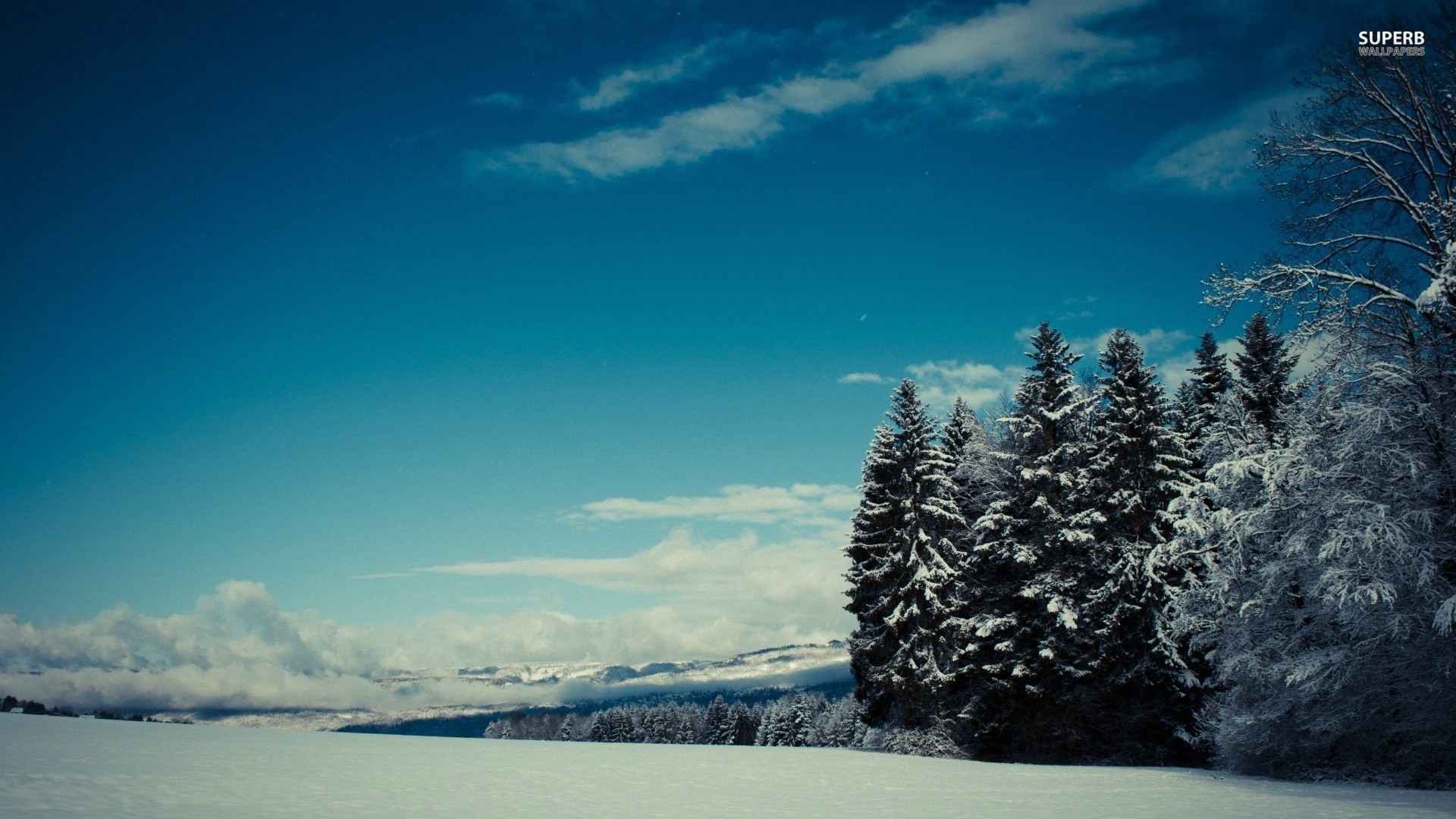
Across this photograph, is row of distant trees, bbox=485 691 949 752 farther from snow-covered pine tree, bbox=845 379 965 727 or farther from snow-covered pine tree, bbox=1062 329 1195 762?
snow-covered pine tree, bbox=1062 329 1195 762

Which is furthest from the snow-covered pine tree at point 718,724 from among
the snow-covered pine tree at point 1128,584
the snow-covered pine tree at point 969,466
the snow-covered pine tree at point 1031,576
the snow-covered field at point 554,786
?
the snow-covered field at point 554,786

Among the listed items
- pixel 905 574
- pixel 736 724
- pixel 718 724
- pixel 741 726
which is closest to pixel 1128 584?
pixel 905 574

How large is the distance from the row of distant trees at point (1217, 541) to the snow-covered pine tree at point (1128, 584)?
3.1 inches

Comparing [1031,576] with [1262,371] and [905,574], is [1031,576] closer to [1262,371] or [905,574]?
[905,574]

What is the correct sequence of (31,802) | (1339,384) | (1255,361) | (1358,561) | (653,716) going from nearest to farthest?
1. (31,802)
2. (1358,561)
3. (1339,384)
4. (1255,361)
5. (653,716)

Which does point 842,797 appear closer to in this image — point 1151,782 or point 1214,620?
point 1151,782

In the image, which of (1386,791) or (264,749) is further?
(264,749)

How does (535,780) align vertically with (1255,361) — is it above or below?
below

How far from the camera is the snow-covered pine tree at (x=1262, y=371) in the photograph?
28312 millimetres

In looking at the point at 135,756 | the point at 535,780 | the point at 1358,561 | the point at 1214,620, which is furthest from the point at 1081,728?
the point at 135,756

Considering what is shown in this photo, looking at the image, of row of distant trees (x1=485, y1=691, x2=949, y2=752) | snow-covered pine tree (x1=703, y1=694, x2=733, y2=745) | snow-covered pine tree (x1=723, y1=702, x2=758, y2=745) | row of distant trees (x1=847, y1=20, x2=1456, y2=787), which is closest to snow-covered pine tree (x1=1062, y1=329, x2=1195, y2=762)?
row of distant trees (x1=847, y1=20, x2=1456, y2=787)

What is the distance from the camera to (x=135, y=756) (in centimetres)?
1508

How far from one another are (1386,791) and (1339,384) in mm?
7271

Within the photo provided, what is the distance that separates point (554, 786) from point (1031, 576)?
62.2 feet
